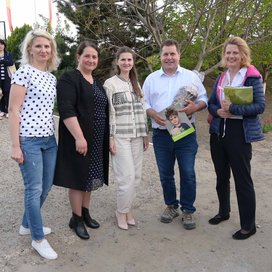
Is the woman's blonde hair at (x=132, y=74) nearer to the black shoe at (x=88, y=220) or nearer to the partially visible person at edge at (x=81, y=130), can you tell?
the partially visible person at edge at (x=81, y=130)

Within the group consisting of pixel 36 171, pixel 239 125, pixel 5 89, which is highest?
pixel 5 89

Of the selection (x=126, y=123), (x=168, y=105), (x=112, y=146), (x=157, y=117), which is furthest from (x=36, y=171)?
(x=168, y=105)

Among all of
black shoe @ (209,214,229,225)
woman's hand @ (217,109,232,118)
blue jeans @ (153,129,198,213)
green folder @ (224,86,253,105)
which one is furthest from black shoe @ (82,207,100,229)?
green folder @ (224,86,253,105)

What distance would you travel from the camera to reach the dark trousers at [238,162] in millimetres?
3461

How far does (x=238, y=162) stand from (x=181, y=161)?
59cm

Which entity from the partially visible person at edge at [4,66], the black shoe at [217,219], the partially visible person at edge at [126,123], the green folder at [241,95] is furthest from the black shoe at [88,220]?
the partially visible person at edge at [4,66]

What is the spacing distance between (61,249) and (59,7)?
9.77 meters

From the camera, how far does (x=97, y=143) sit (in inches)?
140

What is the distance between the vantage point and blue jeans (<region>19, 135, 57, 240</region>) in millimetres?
3061

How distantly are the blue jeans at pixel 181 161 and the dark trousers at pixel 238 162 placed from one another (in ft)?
0.81

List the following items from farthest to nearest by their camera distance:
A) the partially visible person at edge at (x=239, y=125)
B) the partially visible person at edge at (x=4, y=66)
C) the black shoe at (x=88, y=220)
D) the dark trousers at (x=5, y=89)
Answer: the dark trousers at (x=5, y=89) → the partially visible person at edge at (x=4, y=66) → the black shoe at (x=88, y=220) → the partially visible person at edge at (x=239, y=125)

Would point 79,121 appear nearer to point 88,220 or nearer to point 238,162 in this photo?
point 88,220

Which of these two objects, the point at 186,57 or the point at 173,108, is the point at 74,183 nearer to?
the point at 173,108

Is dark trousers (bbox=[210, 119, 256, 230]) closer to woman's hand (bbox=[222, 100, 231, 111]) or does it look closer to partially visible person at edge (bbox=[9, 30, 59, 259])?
woman's hand (bbox=[222, 100, 231, 111])
